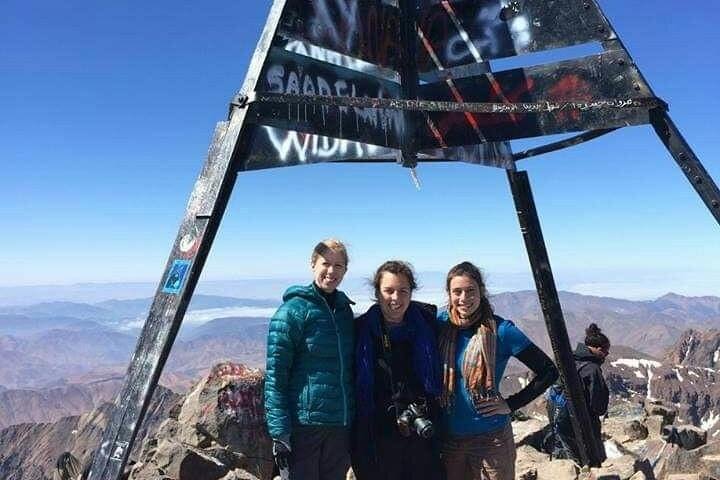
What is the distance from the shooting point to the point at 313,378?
4781mm

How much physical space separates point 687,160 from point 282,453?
12.3ft

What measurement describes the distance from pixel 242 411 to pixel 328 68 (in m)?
5.17

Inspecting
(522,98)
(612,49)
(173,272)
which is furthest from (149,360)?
(612,49)

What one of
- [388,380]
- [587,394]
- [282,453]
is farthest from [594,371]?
[282,453]

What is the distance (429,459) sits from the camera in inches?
190

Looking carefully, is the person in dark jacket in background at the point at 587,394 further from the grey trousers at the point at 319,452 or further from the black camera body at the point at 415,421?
the grey trousers at the point at 319,452

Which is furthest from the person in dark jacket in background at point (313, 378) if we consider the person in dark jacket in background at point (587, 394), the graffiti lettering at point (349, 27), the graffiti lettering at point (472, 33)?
the person in dark jacket in background at point (587, 394)

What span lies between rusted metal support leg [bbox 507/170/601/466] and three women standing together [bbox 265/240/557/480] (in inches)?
82.5

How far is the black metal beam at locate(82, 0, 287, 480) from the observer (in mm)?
3441

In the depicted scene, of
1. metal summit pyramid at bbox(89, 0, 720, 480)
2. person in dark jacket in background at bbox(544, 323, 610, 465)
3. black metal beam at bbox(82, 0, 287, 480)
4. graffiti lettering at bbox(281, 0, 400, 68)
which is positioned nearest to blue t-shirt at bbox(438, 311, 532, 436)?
metal summit pyramid at bbox(89, 0, 720, 480)

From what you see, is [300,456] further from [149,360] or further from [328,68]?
[328,68]

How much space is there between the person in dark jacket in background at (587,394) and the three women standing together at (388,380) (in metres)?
3.54

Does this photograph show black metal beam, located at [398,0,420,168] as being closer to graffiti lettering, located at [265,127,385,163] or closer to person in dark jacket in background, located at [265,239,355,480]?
graffiti lettering, located at [265,127,385,163]

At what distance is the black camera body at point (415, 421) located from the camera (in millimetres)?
4543
